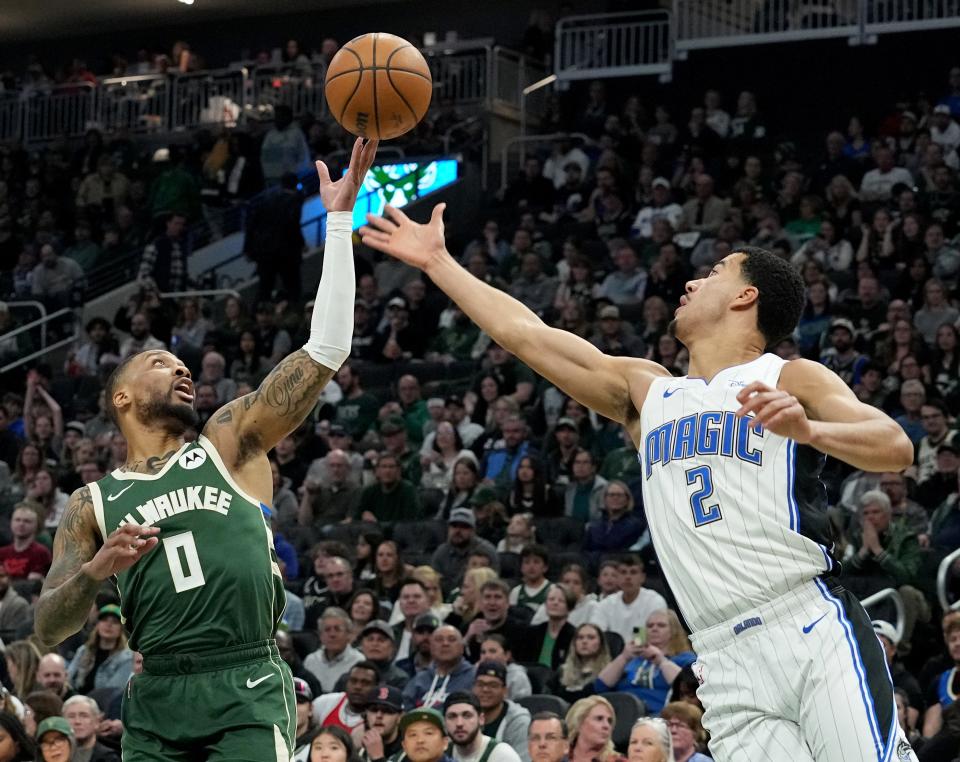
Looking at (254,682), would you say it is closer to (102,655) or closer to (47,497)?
(102,655)

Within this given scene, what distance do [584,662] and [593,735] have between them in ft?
6.11

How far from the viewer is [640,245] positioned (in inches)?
736

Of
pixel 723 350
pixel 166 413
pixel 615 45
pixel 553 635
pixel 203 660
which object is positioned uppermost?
pixel 615 45

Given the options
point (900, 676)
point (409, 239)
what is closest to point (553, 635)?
point (900, 676)

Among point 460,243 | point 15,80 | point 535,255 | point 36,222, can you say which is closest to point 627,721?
point 535,255

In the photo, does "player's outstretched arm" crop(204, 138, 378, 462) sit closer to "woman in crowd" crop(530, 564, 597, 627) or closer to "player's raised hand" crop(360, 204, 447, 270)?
"player's raised hand" crop(360, 204, 447, 270)

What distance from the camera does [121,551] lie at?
17.0ft

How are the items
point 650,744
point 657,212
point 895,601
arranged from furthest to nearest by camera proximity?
point 657,212
point 895,601
point 650,744

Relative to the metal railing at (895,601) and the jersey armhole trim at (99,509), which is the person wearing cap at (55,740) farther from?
the metal railing at (895,601)

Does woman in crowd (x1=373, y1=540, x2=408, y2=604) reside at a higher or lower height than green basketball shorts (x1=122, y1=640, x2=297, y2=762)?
lower

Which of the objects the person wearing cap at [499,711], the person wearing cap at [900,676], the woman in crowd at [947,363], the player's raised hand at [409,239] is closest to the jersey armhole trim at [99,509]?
the player's raised hand at [409,239]

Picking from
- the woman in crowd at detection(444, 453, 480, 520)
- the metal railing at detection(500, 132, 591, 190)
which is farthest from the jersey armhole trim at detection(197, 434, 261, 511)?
the metal railing at detection(500, 132, 591, 190)

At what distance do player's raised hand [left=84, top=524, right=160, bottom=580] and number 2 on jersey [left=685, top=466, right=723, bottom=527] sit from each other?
5.78 ft

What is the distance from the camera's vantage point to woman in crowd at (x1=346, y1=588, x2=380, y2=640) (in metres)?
12.2
